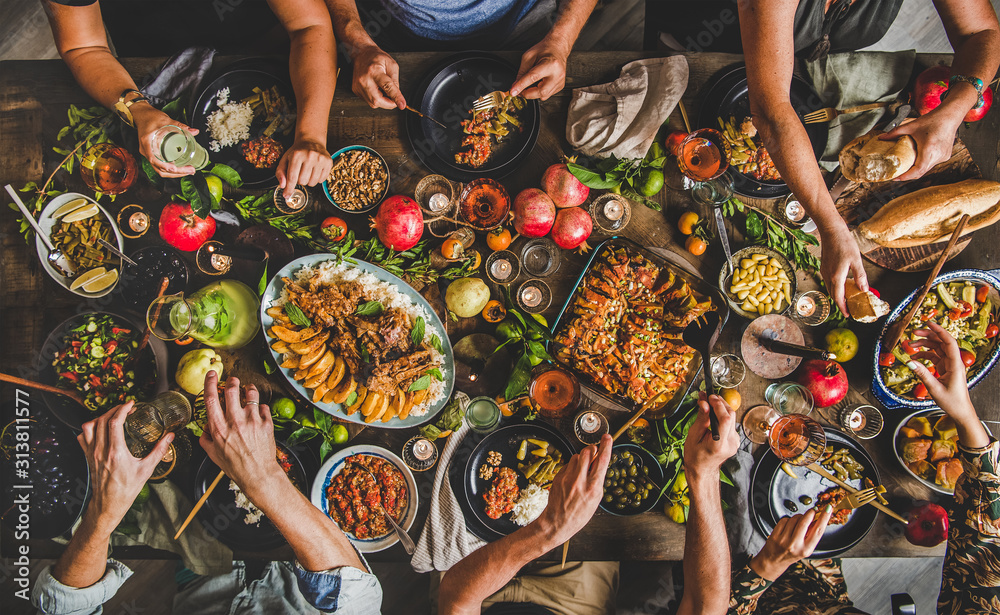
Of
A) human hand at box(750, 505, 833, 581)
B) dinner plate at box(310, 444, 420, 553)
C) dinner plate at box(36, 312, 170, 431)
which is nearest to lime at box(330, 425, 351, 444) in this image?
dinner plate at box(310, 444, 420, 553)

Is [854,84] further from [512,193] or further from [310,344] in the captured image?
[310,344]

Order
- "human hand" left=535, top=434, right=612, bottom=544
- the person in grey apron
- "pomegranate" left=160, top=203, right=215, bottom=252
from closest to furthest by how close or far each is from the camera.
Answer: the person in grey apron → "human hand" left=535, top=434, right=612, bottom=544 → "pomegranate" left=160, top=203, right=215, bottom=252

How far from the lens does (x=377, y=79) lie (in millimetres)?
1901

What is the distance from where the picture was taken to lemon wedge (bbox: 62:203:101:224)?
1977 mm

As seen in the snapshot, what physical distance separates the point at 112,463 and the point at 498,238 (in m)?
1.81

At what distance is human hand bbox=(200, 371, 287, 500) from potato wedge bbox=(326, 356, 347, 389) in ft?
0.89

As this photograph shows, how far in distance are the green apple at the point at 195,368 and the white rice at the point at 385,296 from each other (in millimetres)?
383

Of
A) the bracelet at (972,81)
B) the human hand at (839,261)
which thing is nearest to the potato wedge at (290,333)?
the human hand at (839,261)

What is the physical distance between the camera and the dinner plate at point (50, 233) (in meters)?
1.96

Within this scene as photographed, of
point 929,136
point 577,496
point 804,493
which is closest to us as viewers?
point 929,136

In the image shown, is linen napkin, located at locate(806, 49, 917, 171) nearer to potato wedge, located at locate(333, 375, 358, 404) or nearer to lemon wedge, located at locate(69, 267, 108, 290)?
potato wedge, located at locate(333, 375, 358, 404)

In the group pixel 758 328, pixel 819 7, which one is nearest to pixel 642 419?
pixel 758 328

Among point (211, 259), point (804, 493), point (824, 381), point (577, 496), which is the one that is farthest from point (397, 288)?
point (804, 493)

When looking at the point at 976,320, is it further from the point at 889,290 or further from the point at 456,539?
the point at 456,539
